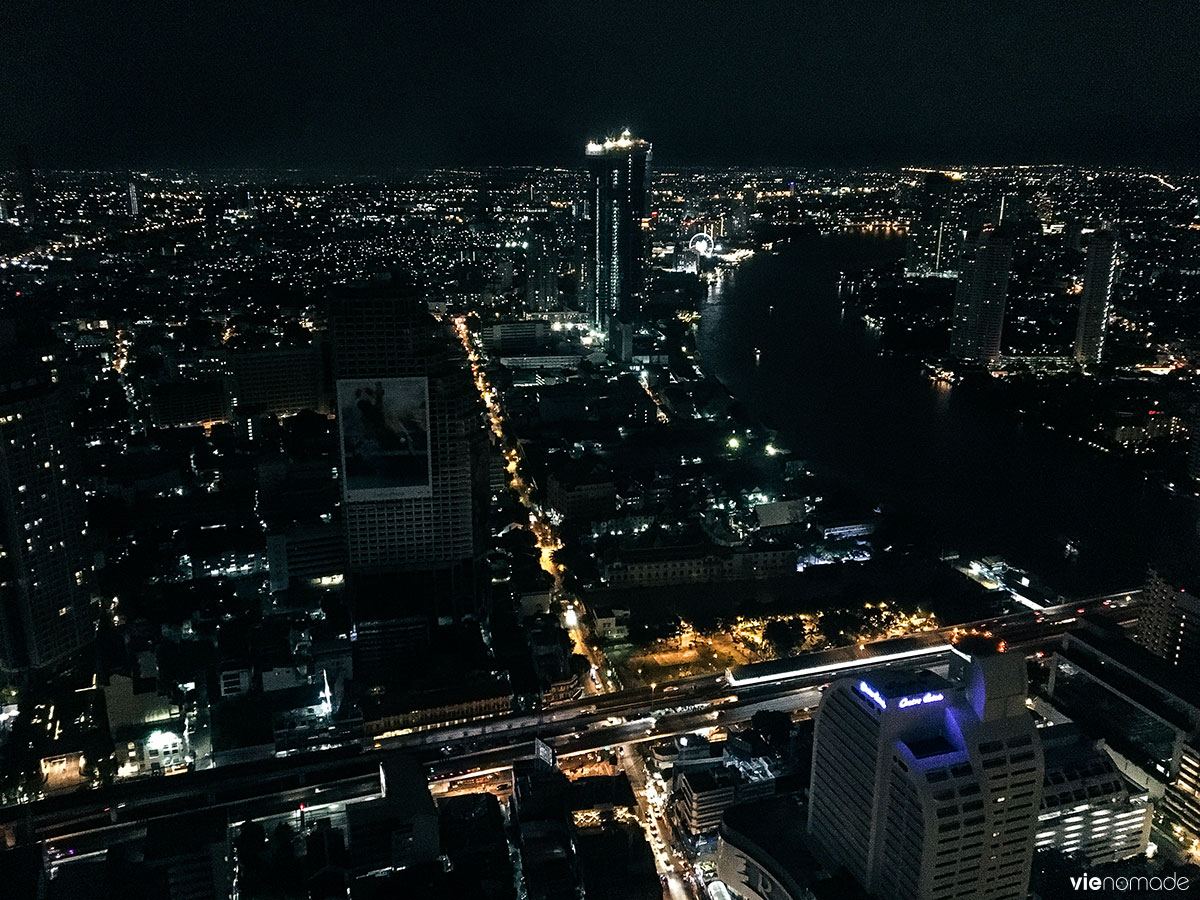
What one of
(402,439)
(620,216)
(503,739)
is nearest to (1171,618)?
(503,739)

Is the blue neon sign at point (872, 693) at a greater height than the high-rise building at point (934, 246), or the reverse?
the high-rise building at point (934, 246)

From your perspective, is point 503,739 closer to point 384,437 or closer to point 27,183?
point 384,437

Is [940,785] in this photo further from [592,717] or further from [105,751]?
[105,751]

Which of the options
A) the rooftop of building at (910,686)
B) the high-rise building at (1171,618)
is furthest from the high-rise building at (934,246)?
the rooftop of building at (910,686)

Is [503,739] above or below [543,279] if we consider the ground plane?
below

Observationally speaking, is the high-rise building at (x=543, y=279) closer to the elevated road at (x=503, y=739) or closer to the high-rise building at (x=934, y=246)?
the high-rise building at (x=934, y=246)

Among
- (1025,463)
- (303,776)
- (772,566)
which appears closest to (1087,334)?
(1025,463)
